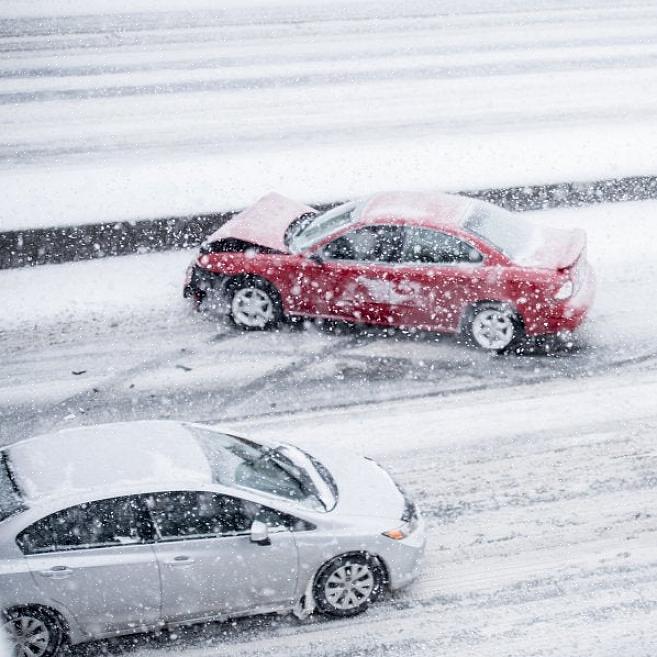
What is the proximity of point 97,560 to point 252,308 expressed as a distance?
17.3ft

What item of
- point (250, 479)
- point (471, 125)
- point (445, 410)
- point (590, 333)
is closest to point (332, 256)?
point (445, 410)

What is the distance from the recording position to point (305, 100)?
63.3ft

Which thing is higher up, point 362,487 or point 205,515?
point 205,515

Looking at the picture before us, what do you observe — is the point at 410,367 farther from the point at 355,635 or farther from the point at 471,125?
the point at 471,125

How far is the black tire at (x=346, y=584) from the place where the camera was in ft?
25.4

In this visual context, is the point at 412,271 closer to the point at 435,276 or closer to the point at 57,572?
the point at 435,276

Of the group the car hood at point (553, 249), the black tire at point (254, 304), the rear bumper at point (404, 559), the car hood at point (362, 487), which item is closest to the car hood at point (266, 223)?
the black tire at point (254, 304)

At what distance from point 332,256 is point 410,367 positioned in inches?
59.3

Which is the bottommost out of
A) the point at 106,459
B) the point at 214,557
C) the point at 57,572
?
the point at 214,557

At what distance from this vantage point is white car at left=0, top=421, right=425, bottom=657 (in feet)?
23.4

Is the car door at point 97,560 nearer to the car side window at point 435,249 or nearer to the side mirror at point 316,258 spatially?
the side mirror at point 316,258

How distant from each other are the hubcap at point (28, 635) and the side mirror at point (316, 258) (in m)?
5.59

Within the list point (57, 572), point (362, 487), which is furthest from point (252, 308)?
point (57, 572)

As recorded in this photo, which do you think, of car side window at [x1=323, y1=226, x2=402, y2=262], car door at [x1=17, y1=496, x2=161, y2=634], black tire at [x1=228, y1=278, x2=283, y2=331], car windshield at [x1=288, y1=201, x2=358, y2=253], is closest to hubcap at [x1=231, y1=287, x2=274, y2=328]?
black tire at [x1=228, y1=278, x2=283, y2=331]
